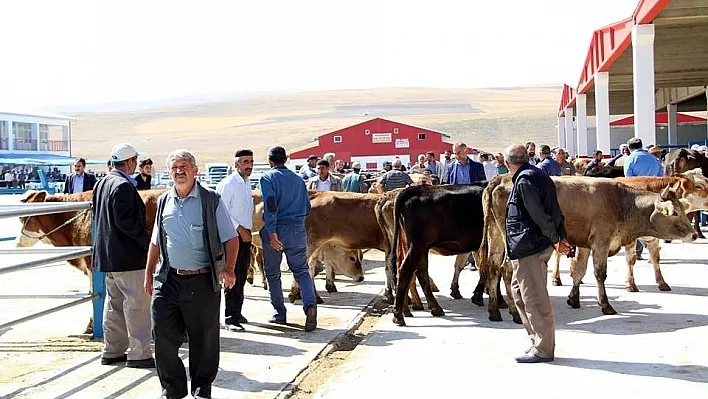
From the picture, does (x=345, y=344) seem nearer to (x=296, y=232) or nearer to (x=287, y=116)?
(x=296, y=232)

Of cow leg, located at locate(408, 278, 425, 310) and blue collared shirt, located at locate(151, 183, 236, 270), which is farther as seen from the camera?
cow leg, located at locate(408, 278, 425, 310)

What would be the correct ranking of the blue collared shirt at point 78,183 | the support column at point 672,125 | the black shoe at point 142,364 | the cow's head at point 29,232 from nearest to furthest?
the black shoe at point 142,364 < the cow's head at point 29,232 < the blue collared shirt at point 78,183 < the support column at point 672,125

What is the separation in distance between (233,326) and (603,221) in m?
4.72

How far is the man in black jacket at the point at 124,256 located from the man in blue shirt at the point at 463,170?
7684 millimetres

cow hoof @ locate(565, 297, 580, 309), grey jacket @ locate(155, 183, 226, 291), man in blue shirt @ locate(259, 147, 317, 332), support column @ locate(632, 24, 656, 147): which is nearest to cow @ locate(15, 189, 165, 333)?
man in blue shirt @ locate(259, 147, 317, 332)

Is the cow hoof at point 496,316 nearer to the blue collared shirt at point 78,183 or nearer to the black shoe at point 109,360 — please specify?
the black shoe at point 109,360

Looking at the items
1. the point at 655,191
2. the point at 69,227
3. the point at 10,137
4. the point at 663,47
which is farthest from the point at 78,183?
the point at 10,137

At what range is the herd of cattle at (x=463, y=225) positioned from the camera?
10.0 m

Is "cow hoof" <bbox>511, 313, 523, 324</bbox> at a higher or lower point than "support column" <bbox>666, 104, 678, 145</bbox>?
lower

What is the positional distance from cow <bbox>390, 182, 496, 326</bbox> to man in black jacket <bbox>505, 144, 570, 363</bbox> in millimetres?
2572

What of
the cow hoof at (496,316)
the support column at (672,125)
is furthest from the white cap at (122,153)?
the support column at (672,125)

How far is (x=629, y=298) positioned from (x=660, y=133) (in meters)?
46.9

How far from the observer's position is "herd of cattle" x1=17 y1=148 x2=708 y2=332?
10.0m

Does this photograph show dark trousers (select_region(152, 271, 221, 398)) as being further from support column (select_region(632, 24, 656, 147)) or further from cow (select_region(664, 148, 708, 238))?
support column (select_region(632, 24, 656, 147))
